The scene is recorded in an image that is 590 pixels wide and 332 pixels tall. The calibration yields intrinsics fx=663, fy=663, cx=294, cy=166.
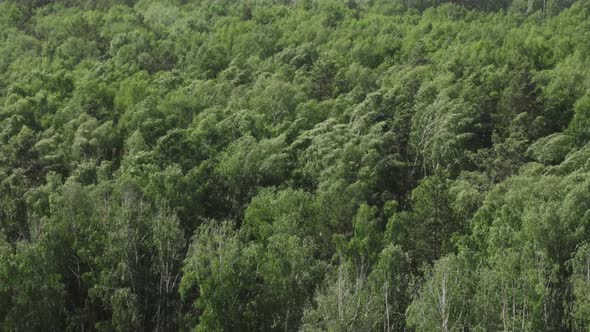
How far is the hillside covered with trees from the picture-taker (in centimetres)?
4347

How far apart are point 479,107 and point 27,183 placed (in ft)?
150

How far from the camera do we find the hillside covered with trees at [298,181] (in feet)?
143

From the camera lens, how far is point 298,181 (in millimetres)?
61125

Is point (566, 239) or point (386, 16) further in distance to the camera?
point (386, 16)

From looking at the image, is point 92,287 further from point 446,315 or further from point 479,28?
point 479,28

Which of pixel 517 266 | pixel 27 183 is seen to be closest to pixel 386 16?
pixel 27 183

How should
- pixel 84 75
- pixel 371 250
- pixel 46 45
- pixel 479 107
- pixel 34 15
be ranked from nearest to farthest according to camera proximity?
pixel 371 250 < pixel 479 107 < pixel 84 75 < pixel 46 45 < pixel 34 15

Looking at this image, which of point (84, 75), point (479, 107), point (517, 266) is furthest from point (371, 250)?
point (84, 75)

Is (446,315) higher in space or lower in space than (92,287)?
higher

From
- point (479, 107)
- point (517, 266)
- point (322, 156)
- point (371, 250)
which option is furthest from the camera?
point (479, 107)

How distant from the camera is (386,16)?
399 ft

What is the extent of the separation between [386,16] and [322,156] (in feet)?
222

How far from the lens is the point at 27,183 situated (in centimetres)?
6125

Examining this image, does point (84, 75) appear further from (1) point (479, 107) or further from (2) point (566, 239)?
(2) point (566, 239)
